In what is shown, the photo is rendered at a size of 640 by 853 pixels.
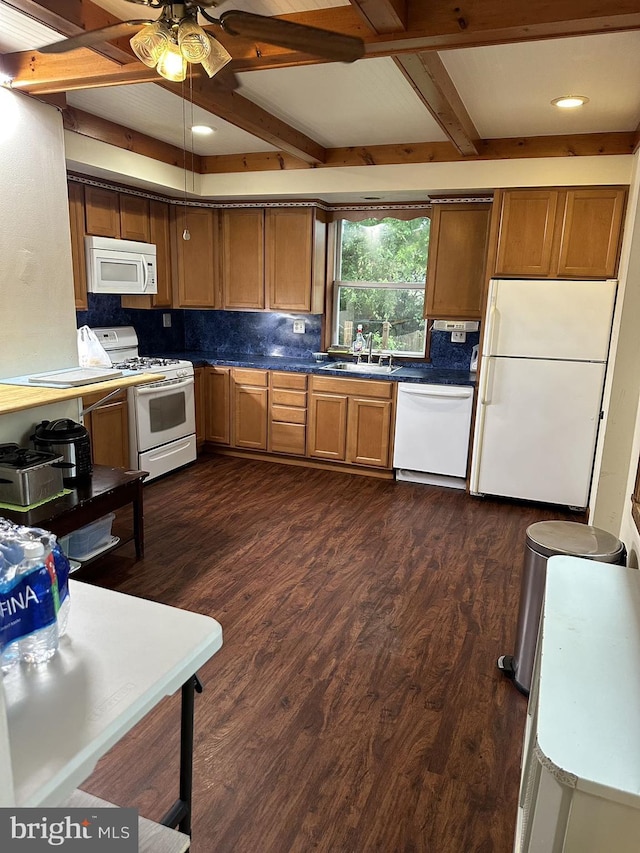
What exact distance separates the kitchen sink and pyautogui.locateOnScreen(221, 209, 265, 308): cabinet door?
87 cm

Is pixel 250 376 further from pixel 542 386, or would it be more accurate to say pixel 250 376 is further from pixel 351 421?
pixel 542 386

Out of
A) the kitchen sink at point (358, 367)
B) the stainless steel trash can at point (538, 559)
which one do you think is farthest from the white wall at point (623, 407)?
the kitchen sink at point (358, 367)

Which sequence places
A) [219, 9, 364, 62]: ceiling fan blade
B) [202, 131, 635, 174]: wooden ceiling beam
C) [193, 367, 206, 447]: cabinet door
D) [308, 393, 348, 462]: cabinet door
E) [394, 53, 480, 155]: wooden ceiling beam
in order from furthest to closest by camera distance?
[193, 367, 206, 447]: cabinet door → [308, 393, 348, 462]: cabinet door → [202, 131, 635, 174]: wooden ceiling beam → [394, 53, 480, 155]: wooden ceiling beam → [219, 9, 364, 62]: ceiling fan blade

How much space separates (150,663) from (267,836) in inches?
36.9

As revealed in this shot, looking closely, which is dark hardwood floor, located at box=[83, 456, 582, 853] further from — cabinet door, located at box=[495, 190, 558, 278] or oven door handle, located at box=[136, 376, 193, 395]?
cabinet door, located at box=[495, 190, 558, 278]

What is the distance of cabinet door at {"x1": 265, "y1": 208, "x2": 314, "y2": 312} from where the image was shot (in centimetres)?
502

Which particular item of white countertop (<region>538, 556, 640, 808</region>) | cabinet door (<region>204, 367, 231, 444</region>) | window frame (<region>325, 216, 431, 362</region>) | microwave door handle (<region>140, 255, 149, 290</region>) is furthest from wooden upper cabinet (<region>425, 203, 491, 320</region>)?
white countertop (<region>538, 556, 640, 808</region>)

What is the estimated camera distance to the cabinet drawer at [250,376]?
513 cm

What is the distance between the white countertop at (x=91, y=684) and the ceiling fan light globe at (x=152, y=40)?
1.47m

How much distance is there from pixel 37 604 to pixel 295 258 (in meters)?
4.41

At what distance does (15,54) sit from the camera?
265 centimetres

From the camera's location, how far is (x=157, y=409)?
14.7ft

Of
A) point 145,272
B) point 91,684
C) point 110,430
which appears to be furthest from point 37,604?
point 145,272

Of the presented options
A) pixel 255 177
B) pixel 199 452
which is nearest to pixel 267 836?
pixel 199 452
